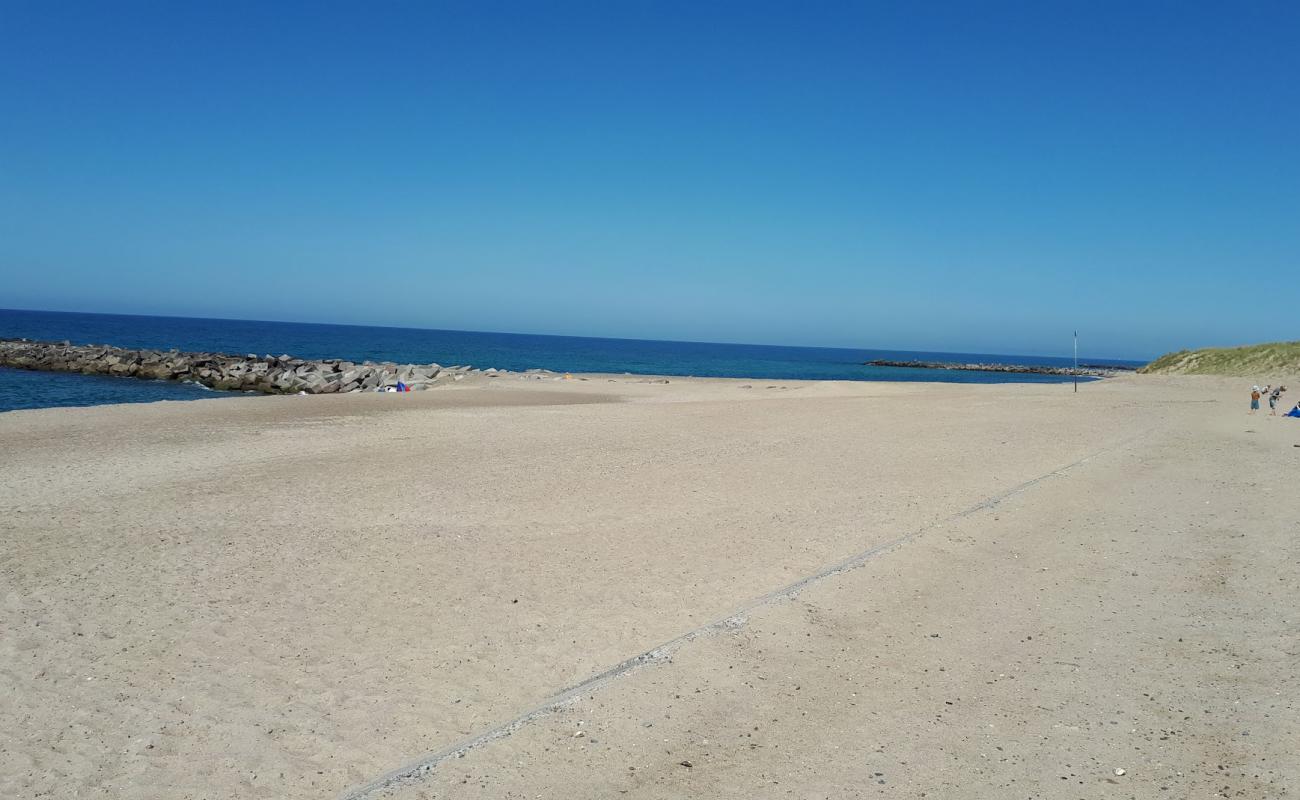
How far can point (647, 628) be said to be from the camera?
701 centimetres

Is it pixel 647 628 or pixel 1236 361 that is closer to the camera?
pixel 647 628

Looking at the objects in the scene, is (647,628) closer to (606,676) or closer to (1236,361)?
(606,676)

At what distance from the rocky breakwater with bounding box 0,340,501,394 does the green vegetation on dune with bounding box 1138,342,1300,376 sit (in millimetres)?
42848

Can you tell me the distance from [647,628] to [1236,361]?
180 feet

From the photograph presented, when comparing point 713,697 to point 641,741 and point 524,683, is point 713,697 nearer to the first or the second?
point 641,741

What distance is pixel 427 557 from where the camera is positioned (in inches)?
358

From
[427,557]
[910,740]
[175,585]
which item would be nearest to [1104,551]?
[910,740]

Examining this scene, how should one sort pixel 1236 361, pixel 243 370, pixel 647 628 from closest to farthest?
pixel 647 628 → pixel 243 370 → pixel 1236 361

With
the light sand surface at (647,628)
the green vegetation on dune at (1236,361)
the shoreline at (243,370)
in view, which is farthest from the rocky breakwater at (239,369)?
the green vegetation on dune at (1236,361)

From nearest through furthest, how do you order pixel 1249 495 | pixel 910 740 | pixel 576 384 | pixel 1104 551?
pixel 910 740, pixel 1104 551, pixel 1249 495, pixel 576 384

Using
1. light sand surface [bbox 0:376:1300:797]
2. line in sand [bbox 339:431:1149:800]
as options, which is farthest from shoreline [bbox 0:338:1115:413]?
line in sand [bbox 339:431:1149:800]

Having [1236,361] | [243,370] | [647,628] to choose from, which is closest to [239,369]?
[243,370]

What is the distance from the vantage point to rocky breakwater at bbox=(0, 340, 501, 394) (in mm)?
40219

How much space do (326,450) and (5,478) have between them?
17.0ft
